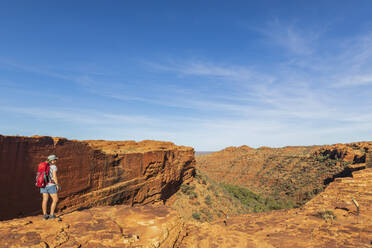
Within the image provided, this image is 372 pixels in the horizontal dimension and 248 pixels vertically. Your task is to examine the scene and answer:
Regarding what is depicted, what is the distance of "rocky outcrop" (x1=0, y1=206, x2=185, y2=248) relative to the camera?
367 cm

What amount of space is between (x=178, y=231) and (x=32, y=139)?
211 inches

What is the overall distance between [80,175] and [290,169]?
117ft

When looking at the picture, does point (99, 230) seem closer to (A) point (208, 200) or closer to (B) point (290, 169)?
(A) point (208, 200)

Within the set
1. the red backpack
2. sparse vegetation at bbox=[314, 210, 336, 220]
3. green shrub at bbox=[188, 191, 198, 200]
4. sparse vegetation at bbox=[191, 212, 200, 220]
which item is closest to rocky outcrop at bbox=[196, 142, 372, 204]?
green shrub at bbox=[188, 191, 198, 200]

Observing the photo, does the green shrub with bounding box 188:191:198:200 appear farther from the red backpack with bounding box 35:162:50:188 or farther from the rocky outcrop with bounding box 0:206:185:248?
the red backpack with bounding box 35:162:50:188

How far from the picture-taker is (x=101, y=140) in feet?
65.5

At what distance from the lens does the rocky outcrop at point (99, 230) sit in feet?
12.0

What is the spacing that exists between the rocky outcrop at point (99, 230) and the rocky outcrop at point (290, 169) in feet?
84.7

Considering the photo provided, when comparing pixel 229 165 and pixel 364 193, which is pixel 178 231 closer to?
pixel 364 193

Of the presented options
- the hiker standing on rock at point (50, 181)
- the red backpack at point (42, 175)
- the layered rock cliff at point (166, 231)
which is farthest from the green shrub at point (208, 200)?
the red backpack at point (42, 175)

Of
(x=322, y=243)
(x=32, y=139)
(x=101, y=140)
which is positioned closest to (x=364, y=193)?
(x=322, y=243)

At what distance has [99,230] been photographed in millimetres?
4320

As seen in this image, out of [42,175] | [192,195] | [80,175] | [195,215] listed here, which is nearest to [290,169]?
[192,195]

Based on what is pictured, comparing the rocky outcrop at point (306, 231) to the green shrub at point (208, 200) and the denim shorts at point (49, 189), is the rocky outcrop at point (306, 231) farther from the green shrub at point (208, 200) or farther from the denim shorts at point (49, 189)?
the green shrub at point (208, 200)
